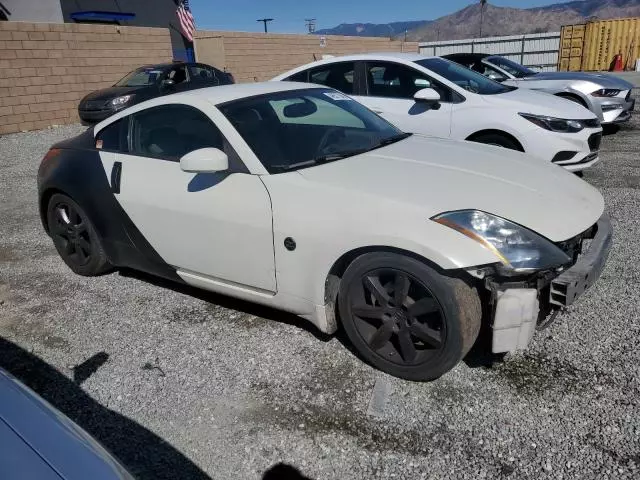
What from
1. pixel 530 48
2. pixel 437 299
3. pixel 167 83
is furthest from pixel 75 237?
pixel 530 48

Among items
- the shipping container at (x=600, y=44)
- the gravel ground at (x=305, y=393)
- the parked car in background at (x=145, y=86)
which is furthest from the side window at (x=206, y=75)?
the shipping container at (x=600, y=44)

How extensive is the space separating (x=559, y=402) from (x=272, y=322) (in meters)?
1.74

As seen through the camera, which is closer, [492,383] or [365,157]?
[492,383]

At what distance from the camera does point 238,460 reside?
234cm

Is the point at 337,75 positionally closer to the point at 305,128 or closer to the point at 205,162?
the point at 305,128

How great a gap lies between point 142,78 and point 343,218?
11.8m

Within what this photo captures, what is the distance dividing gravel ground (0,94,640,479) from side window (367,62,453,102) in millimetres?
3051

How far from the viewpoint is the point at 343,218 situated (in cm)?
272

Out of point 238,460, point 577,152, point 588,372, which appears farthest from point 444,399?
point 577,152

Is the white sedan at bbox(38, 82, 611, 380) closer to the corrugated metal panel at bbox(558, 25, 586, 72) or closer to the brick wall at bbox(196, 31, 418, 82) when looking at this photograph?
the brick wall at bbox(196, 31, 418, 82)

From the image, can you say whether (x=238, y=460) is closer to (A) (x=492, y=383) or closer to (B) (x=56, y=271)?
(A) (x=492, y=383)

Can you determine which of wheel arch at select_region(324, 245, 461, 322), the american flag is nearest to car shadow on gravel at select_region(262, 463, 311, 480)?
wheel arch at select_region(324, 245, 461, 322)

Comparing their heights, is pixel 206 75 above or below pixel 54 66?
below

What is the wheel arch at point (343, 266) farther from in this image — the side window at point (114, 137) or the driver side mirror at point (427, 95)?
the driver side mirror at point (427, 95)
